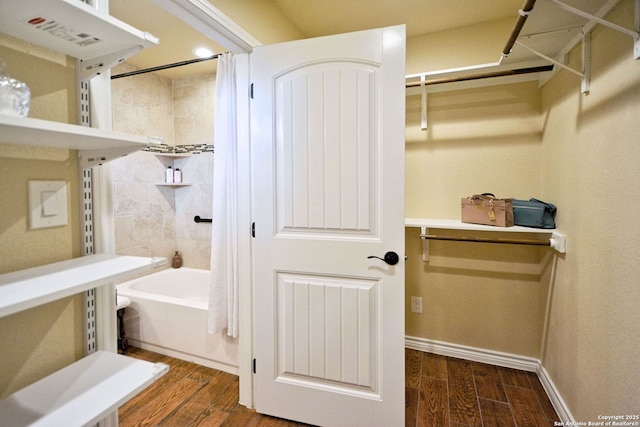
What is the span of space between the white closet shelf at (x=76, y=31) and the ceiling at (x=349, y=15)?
4.01 ft

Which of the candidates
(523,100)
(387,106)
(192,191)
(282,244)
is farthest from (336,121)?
(192,191)

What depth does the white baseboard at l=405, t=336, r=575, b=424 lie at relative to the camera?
1917mm

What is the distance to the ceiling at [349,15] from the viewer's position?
6.62ft

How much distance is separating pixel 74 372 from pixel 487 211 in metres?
2.16

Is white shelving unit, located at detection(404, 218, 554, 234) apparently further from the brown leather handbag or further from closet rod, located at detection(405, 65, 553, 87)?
closet rod, located at detection(405, 65, 553, 87)

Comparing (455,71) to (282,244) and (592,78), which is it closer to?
(592,78)

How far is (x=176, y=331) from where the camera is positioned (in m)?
2.36

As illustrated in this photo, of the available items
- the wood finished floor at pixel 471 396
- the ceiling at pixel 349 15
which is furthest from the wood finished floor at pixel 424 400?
the ceiling at pixel 349 15

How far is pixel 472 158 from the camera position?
2.28 meters

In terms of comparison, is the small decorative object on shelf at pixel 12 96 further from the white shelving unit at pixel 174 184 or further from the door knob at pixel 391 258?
the white shelving unit at pixel 174 184

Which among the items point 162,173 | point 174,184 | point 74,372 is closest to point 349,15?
point 174,184

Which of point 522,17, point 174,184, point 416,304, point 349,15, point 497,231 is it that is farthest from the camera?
point 174,184

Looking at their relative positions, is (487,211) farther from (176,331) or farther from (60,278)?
(176,331)

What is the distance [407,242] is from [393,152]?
1.19 metres
